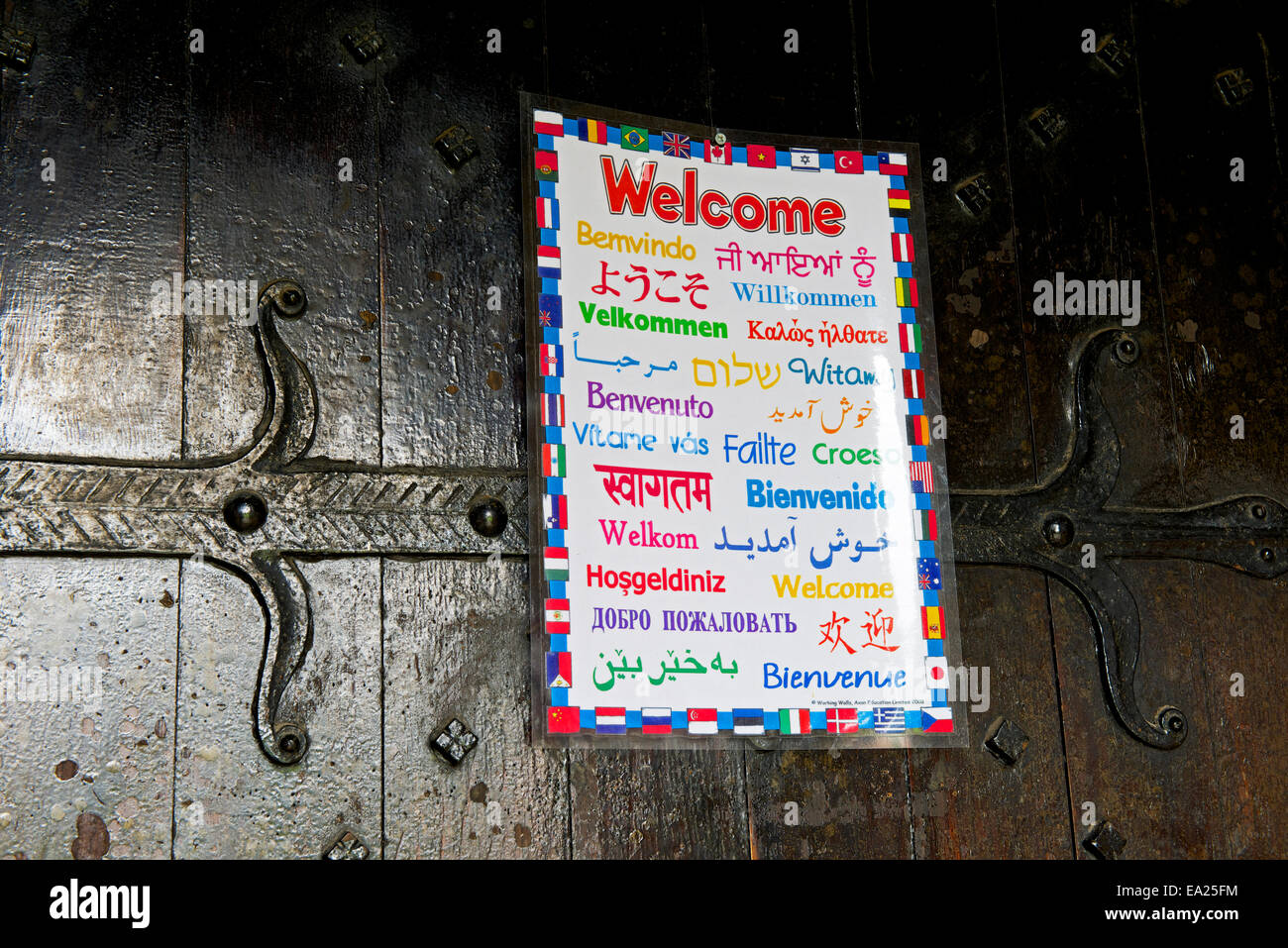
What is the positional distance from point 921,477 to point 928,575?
170 mm

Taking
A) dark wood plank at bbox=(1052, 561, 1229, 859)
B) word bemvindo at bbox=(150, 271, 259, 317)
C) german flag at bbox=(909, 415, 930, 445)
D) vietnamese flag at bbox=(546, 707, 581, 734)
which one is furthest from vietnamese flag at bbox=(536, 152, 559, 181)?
dark wood plank at bbox=(1052, 561, 1229, 859)

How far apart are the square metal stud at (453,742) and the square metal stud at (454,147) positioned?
3.04 feet

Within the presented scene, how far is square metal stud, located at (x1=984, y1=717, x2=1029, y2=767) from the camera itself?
222cm

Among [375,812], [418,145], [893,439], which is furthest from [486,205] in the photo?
[375,812]

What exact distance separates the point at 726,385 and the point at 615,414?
207mm

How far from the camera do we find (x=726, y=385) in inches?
87.2

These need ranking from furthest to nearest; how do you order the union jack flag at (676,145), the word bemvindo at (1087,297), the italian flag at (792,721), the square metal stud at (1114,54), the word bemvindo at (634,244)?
1. the square metal stud at (1114,54)
2. the word bemvindo at (1087,297)
3. the union jack flag at (676,145)
4. the word bemvindo at (634,244)
5. the italian flag at (792,721)

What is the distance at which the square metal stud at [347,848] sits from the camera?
188cm

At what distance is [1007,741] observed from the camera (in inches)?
87.5

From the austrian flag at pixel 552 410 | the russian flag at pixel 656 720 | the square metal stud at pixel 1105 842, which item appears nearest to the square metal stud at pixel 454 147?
the austrian flag at pixel 552 410

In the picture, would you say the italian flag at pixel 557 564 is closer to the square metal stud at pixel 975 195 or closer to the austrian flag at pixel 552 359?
the austrian flag at pixel 552 359

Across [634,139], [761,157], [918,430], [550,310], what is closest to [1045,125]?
[761,157]

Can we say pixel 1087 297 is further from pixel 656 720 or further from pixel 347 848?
pixel 347 848

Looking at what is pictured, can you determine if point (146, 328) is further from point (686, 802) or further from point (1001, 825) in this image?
point (1001, 825)
